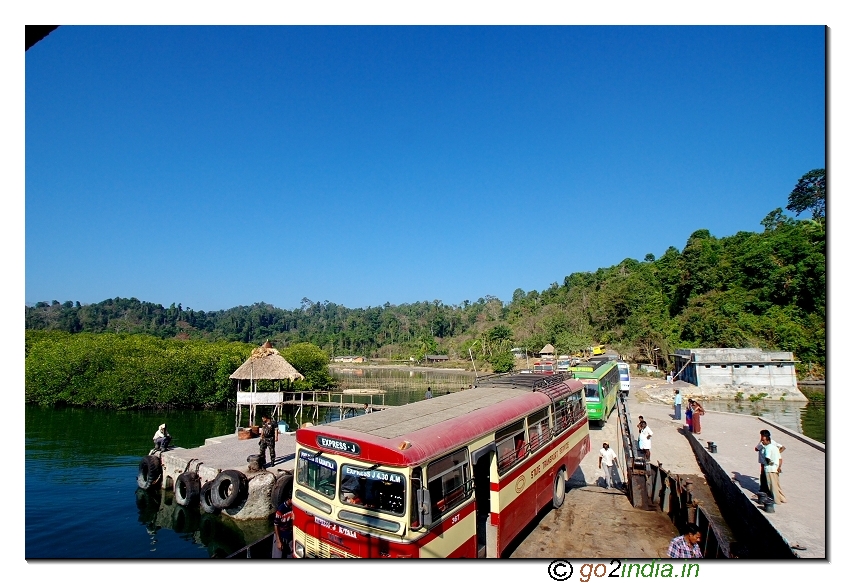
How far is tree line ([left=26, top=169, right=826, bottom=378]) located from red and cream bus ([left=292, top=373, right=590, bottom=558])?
9.01 meters

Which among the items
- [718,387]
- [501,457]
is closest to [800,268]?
[718,387]

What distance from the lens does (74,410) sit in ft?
115

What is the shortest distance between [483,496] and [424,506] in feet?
12.1

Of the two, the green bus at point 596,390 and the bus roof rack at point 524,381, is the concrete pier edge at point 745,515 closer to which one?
the bus roof rack at point 524,381

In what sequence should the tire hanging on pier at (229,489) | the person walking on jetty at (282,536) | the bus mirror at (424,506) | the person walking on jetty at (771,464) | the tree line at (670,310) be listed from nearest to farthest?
the bus mirror at (424,506) → the person walking on jetty at (282,536) → the person walking on jetty at (771,464) → the tire hanging on pier at (229,489) → the tree line at (670,310)

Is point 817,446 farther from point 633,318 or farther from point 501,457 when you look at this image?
point 633,318

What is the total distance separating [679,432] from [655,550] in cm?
1427

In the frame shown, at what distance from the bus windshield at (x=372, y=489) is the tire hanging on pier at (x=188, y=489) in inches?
430

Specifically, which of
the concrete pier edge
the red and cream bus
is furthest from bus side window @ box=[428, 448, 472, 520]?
the concrete pier edge

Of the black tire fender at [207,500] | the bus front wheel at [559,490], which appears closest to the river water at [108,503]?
the black tire fender at [207,500]

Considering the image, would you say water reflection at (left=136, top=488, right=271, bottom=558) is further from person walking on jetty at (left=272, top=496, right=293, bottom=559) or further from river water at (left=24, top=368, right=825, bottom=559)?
person walking on jetty at (left=272, top=496, right=293, bottom=559)

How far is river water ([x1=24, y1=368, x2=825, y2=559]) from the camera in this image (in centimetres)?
1257

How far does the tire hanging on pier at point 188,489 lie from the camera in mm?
14697

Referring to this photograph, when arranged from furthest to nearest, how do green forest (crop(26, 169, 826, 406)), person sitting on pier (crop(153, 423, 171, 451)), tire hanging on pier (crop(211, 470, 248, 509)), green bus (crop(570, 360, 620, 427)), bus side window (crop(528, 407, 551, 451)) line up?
green forest (crop(26, 169, 826, 406))
green bus (crop(570, 360, 620, 427))
person sitting on pier (crop(153, 423, 171, 451))
tire hanging on pier (crop(211, 470, 248, 509))
bus side window (crop(528, 407, 551, 451))
